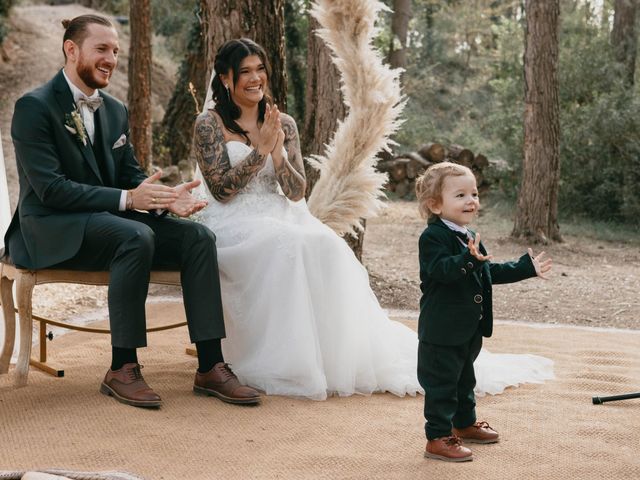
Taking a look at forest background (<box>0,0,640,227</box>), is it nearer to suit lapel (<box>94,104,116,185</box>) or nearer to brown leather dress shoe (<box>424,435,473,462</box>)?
suit lapel (<box>94,104,116,185</box>)

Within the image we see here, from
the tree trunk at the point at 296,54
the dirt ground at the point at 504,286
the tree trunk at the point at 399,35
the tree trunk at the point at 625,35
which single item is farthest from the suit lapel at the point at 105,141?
the tree trunk at the point at 399,35

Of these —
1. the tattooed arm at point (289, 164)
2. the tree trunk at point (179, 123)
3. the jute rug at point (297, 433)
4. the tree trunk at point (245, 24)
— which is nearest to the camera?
the jute rug at point (297, 433)

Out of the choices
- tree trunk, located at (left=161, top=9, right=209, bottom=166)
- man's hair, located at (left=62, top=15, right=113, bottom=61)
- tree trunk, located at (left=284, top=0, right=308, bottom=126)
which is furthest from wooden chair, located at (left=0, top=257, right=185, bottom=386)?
tree trunk, located at (left=284, top=0, right=308, bottom=126)

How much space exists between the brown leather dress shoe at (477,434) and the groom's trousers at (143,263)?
119 centimetres

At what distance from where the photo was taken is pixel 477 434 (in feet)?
11.0

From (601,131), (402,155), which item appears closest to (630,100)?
(601,131)

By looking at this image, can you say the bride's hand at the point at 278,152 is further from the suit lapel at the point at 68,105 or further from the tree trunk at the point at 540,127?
the tree trunk at the point at 540,127

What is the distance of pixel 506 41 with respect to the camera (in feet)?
53.0

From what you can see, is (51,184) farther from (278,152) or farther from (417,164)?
→ (417,164)

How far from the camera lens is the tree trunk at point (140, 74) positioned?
11062mm

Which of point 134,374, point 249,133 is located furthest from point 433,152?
point 134,374

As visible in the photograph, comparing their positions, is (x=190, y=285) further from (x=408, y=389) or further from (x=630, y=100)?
(x=630, y=100)

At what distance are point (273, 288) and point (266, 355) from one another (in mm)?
314

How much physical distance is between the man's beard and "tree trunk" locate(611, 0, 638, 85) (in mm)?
10878
